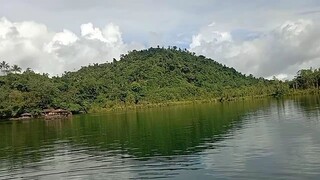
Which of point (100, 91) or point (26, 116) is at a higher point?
point (100, 91)

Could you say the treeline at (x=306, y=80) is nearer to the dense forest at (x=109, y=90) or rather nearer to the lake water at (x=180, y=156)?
the dense forest at (x=109, y=90)

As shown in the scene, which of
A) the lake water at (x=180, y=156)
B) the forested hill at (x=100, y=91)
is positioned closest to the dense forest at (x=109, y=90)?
the forested hill at (x=100, y=91)

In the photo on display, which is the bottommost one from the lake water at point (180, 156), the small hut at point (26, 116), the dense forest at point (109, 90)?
the lake water at point (180, 156)

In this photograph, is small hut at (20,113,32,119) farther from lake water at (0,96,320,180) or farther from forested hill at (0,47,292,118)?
lake water at (0,96,320,180)

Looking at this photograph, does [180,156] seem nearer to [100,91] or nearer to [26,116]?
[26,116]

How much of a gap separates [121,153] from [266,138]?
1440 cm

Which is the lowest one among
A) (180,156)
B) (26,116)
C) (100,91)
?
(180,156)

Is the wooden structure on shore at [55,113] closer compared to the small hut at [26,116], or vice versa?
the wooden structure on shore at [55,113]

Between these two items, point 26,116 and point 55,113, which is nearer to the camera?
point 55,113

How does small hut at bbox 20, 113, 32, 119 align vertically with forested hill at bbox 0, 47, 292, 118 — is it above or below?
below

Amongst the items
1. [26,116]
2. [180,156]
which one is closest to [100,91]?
[26,116]

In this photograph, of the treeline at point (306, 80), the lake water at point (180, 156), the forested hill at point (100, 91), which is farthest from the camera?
the treeline at point (306, 80)

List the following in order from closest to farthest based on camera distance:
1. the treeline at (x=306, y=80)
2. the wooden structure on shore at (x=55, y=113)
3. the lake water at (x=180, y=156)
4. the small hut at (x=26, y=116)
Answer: the lake water at (x=180, y=156) < the wooden structure on shore at (x=55, y=113) < the small hut at (x=26, y=116) < the treeline at (x=306, y=80)

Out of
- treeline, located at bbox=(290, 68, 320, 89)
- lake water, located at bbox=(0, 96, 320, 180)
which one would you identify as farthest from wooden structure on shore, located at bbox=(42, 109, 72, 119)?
treeline, located at bbox=(290, 68, 320, 89)
